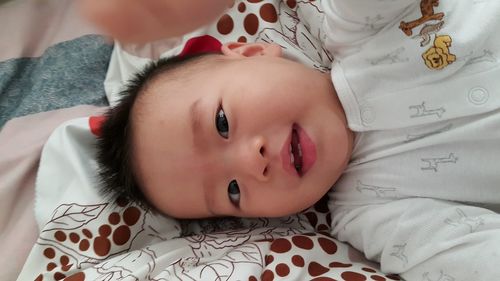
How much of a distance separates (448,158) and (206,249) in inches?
18.5

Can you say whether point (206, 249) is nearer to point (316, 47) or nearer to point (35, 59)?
point (316, 47)

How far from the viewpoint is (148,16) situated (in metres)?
0.78

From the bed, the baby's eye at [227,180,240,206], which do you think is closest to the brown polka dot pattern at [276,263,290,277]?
the bed

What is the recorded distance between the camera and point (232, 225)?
118 centimetres

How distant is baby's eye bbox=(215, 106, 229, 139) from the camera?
97cm

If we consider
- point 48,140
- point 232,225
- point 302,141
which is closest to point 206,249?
point 232,225

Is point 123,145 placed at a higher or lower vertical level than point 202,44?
lower

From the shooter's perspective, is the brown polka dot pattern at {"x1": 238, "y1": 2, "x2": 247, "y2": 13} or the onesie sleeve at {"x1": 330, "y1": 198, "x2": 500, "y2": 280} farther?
the brown polka dot pattern at {"x1": 238, "y1": 2, "x2": 247, "y2": 13}

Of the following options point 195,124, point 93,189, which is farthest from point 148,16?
point 93,189

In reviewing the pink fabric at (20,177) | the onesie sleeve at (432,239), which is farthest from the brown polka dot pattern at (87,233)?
the onesie sleeve at (432,239)

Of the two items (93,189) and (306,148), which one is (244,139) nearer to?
(306,148)

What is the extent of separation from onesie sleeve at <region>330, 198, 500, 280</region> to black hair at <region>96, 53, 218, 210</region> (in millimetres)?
438

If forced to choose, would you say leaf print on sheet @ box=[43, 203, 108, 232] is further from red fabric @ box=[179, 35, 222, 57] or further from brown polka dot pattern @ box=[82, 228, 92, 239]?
red fabric @ box=[179, 35, 222, 57]

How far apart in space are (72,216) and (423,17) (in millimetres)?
738
